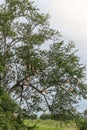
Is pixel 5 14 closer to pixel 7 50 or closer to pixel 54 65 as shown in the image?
pixel 7 50

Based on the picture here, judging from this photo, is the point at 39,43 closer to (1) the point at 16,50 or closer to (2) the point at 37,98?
(1) the point at 16,50

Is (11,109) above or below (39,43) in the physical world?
below

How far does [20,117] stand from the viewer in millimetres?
36375

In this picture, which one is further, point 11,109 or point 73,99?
point 73,99

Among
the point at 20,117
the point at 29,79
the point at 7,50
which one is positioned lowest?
the point at 20,117

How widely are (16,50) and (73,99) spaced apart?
238 inches

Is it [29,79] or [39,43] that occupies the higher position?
[39,43]

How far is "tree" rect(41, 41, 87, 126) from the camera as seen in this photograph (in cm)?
3675

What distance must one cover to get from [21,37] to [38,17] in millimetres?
2310

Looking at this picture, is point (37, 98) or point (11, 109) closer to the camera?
point (11, 109)

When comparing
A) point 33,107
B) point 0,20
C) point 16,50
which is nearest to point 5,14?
point 0,20

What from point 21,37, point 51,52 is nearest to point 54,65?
point 51,52

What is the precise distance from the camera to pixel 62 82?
37.0 m

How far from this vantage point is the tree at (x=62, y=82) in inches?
1447
